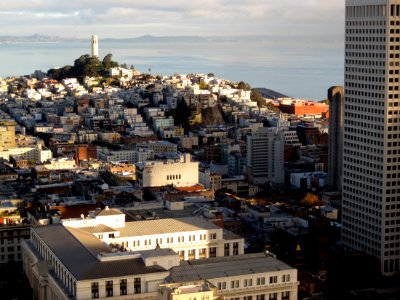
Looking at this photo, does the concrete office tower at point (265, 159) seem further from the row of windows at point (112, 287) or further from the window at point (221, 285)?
the window at point (221, 285)

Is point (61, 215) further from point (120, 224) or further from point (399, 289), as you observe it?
point (399, 289)

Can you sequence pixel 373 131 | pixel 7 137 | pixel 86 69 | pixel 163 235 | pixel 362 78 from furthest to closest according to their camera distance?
pixel 86 69 → pixel 7 137 → pixel 362 78 → pixel 373 131 → pixel 163 235

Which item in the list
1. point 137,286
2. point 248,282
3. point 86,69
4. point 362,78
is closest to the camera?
point 248,282

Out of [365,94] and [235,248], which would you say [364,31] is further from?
[235,248]

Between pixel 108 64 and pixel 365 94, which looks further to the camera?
pixel 108 64

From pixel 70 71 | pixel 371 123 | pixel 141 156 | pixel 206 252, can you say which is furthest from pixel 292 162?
pixel 70 71

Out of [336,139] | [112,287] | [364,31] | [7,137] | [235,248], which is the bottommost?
[235,248]

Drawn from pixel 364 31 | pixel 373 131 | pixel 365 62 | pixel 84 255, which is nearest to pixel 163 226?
pixel 84 255
